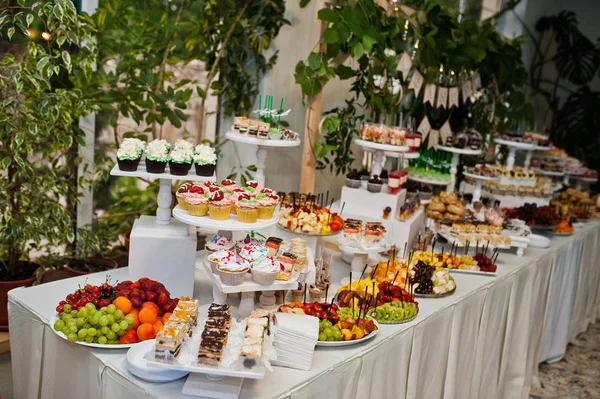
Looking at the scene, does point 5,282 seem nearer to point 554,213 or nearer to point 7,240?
point 7,240

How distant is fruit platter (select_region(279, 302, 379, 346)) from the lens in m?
2.11

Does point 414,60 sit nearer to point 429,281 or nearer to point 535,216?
point 535,216

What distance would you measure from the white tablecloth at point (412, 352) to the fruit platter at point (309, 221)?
0.25 m

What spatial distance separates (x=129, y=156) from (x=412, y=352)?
136 cm

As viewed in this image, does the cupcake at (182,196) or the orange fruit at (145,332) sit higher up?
the cupcake at (182,196)

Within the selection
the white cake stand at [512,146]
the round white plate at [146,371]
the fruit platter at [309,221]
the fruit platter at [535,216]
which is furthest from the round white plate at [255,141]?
the white cake stand at [512,146]

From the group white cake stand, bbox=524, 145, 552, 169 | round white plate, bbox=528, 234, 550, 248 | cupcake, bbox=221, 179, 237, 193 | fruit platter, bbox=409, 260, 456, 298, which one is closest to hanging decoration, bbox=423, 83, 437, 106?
round white plate, bbox=528, 234, 550, 248

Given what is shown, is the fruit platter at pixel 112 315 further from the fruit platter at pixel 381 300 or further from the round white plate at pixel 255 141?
the round white plate at pixel 255 141

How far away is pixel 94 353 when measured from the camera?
6.36ft

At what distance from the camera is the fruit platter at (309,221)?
2.91 metres

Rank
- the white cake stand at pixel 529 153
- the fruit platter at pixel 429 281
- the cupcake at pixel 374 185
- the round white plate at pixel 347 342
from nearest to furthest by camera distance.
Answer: the round white plate at pixel 347 342
the fruit platter at pixel 429 281
the cupcake at pixel 374 185
the white cake stand at pixel 529 153

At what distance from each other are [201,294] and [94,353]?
65 centimetres

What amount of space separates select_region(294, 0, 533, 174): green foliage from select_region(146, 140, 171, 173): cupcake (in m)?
1.37

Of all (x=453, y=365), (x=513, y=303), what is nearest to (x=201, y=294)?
(x=453, y=365)
